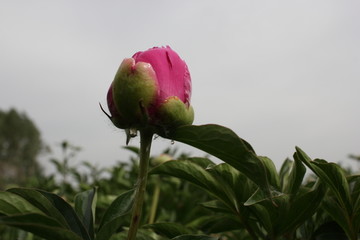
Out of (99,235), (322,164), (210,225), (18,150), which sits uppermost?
(322,164)

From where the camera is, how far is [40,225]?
0.44 metres

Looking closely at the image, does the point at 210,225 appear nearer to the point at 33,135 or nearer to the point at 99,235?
the point at 99,235

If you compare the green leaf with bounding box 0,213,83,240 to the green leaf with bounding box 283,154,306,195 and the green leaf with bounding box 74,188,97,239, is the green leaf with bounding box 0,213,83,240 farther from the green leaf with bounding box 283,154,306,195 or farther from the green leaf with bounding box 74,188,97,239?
the green leaf with bounding box 283,154,306,195

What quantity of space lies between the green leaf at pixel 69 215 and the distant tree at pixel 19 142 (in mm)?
20918

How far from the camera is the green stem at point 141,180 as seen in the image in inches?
21.4

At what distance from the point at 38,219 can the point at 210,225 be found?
563mm

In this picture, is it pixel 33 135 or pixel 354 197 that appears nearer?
pixel 354 197

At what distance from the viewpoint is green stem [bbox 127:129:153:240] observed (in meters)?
0.54

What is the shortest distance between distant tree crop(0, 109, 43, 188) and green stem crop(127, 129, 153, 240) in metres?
21.0

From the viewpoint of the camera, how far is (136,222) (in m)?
0.54

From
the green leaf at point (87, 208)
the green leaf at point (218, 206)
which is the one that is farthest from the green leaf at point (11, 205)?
the green leaf at point (218, 206)

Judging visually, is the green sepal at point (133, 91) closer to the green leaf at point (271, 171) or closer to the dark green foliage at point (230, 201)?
the dark green foliage at point (230, 201)

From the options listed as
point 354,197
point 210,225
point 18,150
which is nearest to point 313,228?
point 354,197

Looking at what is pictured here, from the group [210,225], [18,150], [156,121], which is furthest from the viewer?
[18,150]
